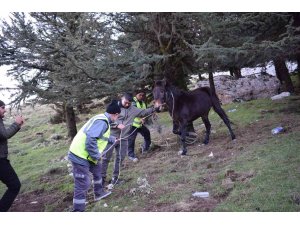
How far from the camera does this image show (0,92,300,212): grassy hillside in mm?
5730

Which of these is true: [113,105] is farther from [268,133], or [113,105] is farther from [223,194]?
[268,133]

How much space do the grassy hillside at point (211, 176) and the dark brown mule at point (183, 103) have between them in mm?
718

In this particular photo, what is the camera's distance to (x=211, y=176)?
702cm

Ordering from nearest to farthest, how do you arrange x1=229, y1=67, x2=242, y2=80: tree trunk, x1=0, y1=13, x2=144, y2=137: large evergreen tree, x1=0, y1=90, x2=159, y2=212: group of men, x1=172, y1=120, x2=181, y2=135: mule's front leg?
x1=0, y1=90, x2=159, y2=212: group of men < x1=0, y1=13, x2=144, y2=137: large evergreen tree < x1=172, y1=120, x2=181, y2=135: mule's front leg < x1=229, y1=67, x2=242, y2=80: tree trunk

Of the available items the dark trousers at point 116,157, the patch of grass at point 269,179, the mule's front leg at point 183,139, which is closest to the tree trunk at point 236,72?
the mule's front leg at point 183,139

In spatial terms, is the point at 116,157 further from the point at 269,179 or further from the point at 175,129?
the point at 269,179

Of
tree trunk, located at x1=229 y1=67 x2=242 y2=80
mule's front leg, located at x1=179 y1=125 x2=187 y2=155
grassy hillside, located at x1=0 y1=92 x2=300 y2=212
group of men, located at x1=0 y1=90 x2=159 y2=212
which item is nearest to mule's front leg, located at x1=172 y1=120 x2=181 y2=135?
mule's front leg, located at x1=179 y1=125 x2=187 y2=155

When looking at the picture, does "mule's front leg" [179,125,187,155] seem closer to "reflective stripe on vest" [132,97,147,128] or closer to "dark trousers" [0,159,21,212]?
"reflective stripe on vest" [132,97,147,128]

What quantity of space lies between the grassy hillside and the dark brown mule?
0.72 meters

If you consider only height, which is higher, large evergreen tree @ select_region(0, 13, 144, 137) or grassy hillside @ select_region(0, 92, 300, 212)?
large evergreen tree @ select_region(0, 13, 144, 137)

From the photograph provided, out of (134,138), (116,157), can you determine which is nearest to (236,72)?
(134,138)

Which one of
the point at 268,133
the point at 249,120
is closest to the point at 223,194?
the point at 268,133

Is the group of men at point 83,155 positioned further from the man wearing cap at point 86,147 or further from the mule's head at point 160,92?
the mule's head at point 160,92

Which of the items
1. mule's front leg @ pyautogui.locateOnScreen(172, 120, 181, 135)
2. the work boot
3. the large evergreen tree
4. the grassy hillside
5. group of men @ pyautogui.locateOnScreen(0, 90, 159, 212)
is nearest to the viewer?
the grassy hillside
